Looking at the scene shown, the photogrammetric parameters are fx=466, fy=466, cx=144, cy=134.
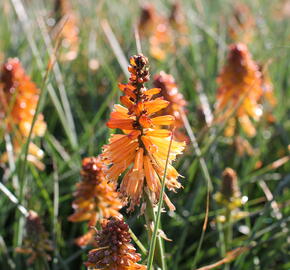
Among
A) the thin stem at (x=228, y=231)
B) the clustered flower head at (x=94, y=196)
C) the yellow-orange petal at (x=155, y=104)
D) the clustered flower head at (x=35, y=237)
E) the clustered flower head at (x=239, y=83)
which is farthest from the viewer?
the clustered flower head at (x=239, y=83)

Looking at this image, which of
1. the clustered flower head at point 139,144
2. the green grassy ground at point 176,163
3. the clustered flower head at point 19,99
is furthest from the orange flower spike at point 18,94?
the clustered flower head at point 139,144

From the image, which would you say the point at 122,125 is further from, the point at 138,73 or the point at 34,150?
the point at 34,150

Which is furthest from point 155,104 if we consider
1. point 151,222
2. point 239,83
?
point 239,83

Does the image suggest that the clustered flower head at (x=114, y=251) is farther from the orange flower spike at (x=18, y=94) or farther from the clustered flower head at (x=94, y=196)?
the orange flower spike at (x=18, y=94)

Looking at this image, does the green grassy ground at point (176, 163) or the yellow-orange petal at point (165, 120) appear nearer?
the yellow-orange petal at point (165, 120)

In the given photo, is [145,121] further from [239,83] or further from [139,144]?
[239,83]

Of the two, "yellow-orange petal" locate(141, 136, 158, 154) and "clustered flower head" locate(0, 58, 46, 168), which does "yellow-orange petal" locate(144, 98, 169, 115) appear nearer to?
"yellow-orange petal" locate(141, 136, 158, 154)

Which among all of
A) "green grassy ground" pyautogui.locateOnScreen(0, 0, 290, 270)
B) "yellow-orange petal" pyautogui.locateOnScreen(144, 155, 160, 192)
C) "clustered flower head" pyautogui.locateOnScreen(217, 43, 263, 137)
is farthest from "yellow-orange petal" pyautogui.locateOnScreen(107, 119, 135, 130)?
"clustered flower head" pyautogui.locateOnScreen(217, 43, 263, 137)
